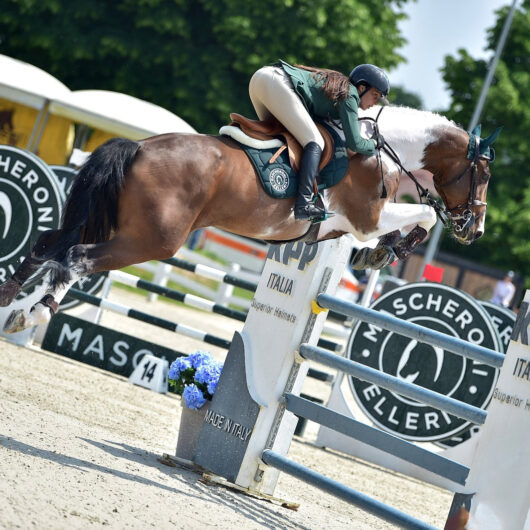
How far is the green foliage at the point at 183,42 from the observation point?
2150 centimetres

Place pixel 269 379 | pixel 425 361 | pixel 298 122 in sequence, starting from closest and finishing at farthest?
pixel 298 122
pixel 269 379
pixel 425 361

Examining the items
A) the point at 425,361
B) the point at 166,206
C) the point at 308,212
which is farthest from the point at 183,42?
the point at 166,206

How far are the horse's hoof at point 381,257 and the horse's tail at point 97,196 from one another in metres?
1.64

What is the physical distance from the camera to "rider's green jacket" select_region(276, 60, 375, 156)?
491 centimetres

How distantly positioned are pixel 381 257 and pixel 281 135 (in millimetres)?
1033

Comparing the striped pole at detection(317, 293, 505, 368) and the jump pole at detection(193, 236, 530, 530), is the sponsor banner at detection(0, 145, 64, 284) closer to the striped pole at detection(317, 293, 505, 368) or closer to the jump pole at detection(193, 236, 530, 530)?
the jump pole at detection(193, 236, 530, 530)

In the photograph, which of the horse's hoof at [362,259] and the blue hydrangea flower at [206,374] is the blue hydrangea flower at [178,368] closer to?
the blue hydrangea flower at [206,374]

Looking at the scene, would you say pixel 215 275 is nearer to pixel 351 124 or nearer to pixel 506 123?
pixel 351 124

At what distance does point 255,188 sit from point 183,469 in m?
1.70

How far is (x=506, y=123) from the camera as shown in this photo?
2842 centimetres

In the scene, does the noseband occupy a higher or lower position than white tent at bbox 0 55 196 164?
lower

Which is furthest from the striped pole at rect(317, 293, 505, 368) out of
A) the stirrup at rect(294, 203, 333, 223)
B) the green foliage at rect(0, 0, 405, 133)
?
the green foliage at rect(0, 0, 405, 133)

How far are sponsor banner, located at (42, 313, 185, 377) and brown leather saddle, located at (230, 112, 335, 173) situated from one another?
133 inches

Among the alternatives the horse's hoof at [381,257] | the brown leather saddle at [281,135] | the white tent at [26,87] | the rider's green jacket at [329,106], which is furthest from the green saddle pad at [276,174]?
the white tent at [26,87]
